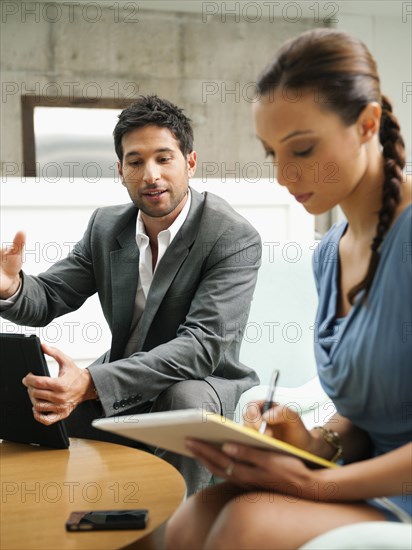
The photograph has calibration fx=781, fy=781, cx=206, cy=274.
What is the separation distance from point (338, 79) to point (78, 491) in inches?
36.4

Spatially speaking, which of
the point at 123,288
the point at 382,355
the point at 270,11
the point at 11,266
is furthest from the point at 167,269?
the point at 270,11

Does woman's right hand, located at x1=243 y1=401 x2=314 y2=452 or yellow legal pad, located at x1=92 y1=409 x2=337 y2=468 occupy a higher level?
yellow legal pad, located at x1=92 y1=409 x2=337 y2=468

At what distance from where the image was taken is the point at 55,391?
1871 millimetres

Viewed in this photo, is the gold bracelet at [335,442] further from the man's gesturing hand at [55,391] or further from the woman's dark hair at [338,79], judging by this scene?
the man's gesturing hand at [55,391]

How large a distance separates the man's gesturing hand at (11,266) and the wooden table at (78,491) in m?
0.57

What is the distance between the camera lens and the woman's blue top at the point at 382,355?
118 centimetres

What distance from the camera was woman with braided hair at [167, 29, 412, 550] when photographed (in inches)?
43.5

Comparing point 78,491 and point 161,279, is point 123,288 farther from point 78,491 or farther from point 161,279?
point 78,491

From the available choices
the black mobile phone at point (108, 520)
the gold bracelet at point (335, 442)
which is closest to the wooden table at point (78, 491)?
the black mobile phone at point (108, 520)

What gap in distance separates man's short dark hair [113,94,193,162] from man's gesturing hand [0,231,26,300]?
1.81 ft

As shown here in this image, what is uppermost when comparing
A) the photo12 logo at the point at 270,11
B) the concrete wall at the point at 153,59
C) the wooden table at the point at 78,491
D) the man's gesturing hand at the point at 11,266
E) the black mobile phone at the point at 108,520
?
the photo12 logo at the point at 270,11

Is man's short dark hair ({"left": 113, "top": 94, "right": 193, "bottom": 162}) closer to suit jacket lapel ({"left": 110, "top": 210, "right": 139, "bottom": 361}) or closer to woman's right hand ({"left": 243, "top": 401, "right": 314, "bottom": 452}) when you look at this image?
suit jacket lapel ({"left": 110, "top": 210, "right": 139, "bottom": 361})

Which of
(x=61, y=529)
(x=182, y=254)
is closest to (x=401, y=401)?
(x=61, y=529)

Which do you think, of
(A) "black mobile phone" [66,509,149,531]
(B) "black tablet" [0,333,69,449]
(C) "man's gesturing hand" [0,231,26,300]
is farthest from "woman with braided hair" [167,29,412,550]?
(C) "man's gesturing hand" [0,231,26,300]
